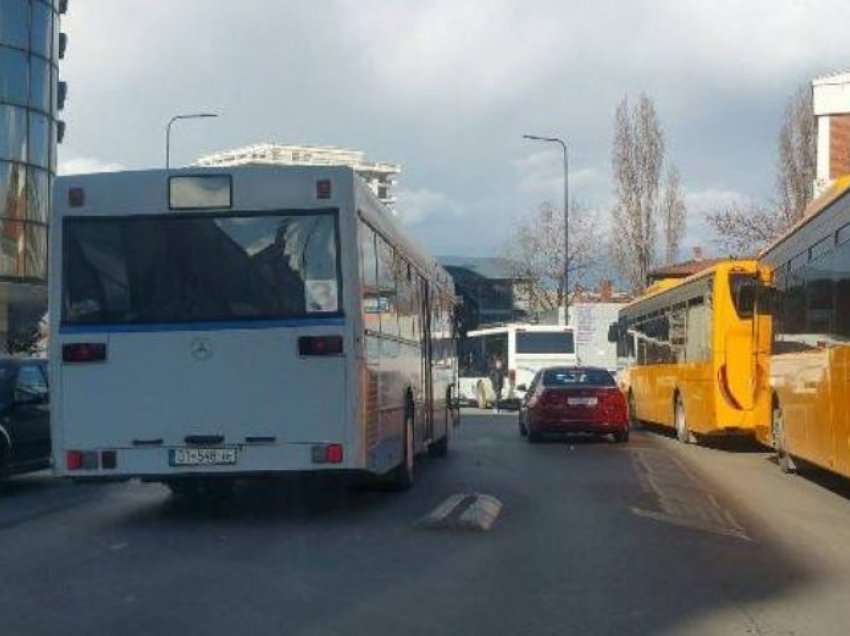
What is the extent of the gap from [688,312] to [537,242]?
51.0 metres

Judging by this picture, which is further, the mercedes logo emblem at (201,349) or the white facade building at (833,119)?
the white facade building at (833,119)

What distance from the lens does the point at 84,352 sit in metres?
11.7

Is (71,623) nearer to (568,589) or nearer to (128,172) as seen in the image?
(568,589)

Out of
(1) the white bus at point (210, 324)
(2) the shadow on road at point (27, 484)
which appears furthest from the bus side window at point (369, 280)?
(2) the shadow on road at point (27, 484)

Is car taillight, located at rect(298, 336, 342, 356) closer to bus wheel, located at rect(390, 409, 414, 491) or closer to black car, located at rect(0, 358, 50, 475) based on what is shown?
bus wheel, located at rect(390, 409, 414, 491)

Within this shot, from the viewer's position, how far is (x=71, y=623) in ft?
25.1

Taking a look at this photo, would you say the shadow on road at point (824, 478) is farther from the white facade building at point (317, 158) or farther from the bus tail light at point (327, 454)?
the white facade building at point (317, 158)

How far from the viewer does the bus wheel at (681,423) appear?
23.5 m

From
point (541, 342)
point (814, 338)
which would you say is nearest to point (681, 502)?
point (814, 338)

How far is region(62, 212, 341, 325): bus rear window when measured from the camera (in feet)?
38.7

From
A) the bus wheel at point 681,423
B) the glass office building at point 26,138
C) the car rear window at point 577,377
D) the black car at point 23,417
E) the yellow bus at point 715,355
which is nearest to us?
the black car at point 23,417

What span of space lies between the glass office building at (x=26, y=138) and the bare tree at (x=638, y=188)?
24.3 meters

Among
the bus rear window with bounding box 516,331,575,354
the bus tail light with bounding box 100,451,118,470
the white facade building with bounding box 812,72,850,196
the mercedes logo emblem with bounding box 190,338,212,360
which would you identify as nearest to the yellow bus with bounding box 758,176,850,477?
the mercedes logo emblem with bounding box 190,338,212,360

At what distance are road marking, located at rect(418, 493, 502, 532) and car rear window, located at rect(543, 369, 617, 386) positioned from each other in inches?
413
